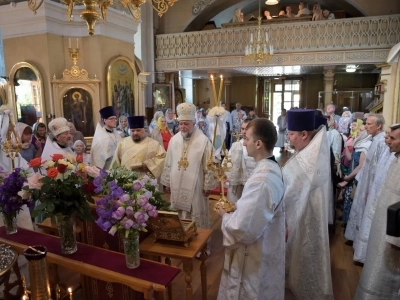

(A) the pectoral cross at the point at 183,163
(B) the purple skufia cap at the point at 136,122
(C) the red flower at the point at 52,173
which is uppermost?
(B) the purple skufia cap at the point at 136,122

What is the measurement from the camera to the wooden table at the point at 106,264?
189cm

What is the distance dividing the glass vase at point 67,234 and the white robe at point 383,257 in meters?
2.27

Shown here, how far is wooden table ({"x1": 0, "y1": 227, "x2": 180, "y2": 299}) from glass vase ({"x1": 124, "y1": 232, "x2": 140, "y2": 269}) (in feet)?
0.12

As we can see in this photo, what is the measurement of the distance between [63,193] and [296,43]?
430 inches

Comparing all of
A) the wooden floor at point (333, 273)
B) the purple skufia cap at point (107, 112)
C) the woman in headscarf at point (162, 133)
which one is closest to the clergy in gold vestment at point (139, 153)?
the purple skufia cap at point (107, 112)

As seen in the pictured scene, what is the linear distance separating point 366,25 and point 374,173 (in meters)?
8.91

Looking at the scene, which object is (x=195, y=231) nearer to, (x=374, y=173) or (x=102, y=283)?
(x=102, y=283)

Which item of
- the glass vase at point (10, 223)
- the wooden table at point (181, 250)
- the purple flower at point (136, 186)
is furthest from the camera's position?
the glass vase at point (10, 223)

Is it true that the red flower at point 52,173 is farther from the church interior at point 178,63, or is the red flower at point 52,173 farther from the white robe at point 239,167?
the white robe at point 239,167

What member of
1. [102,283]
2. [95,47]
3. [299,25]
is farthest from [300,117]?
[299,25]

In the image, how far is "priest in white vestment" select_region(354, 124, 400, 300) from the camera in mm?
2424

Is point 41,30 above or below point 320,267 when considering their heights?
above

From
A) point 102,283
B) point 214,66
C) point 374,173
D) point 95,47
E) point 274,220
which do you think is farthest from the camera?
point 214,66

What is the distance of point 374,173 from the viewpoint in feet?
12.0
